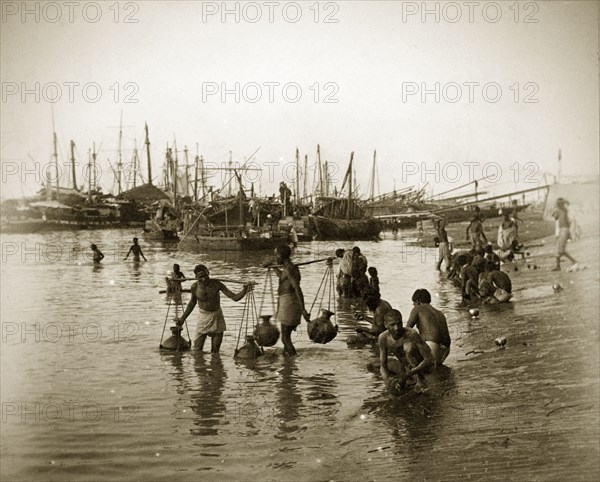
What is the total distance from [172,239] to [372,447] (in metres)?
29.2

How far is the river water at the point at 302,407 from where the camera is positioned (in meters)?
5.04

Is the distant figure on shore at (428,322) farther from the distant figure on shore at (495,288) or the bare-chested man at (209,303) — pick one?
the distant figure on shore at (495,288)

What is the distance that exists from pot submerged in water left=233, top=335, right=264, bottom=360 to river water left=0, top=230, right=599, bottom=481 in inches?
4.6

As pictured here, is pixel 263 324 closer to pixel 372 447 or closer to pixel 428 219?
pixel 372 447

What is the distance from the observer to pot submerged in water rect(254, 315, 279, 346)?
8.61 metres

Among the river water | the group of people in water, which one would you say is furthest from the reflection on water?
the group of people in water

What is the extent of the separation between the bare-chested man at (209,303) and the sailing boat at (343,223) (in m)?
27.9

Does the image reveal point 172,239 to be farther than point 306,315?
Yes

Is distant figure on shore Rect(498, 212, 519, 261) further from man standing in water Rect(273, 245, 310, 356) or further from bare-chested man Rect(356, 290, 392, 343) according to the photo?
man standing in water Rect(273, 245, 310, 356)

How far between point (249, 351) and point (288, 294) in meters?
0.89

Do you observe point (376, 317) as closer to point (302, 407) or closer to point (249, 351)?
point (249, 351)

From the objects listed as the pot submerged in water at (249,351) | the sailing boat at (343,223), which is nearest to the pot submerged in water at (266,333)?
the pot submerged in water at (249,351)

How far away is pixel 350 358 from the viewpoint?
8734 millimetres

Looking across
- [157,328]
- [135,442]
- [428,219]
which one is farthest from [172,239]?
[135,442]
